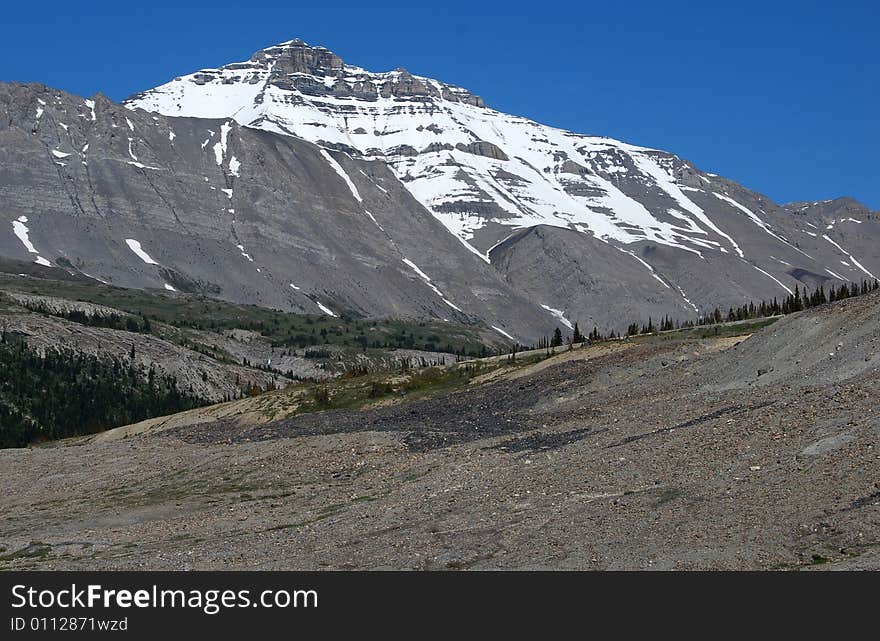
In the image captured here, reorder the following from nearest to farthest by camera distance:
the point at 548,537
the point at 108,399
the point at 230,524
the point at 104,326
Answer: the point at 548,537
the point at 230,524
the point at 108,399
the point at 104,326

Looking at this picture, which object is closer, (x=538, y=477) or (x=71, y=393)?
(x=538, y=477)

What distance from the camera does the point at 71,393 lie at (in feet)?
504

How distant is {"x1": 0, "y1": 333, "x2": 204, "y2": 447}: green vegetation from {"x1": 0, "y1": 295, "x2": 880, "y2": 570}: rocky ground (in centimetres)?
7912

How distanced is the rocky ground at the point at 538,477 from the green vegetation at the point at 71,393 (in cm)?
7912

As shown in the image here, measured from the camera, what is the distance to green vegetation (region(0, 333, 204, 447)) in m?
137

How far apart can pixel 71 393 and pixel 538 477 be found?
12765cm

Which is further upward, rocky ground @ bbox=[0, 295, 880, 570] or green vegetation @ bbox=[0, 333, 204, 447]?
green vegetation @ bbox=[0, 333, 204, 447]

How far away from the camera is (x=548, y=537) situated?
27.7m

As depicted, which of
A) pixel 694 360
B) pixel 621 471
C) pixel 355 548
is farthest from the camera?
pixel 694 360

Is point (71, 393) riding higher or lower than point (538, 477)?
higher

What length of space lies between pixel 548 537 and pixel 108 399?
132543mm

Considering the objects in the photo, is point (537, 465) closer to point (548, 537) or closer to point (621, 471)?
point (621, 471)

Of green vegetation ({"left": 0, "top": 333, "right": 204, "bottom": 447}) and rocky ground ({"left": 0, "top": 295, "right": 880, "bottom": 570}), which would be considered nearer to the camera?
rocky ground ({"left": 0, "top": 295, "right": 880, "bottom": 570})

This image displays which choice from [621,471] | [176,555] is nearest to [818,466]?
[621,471]
